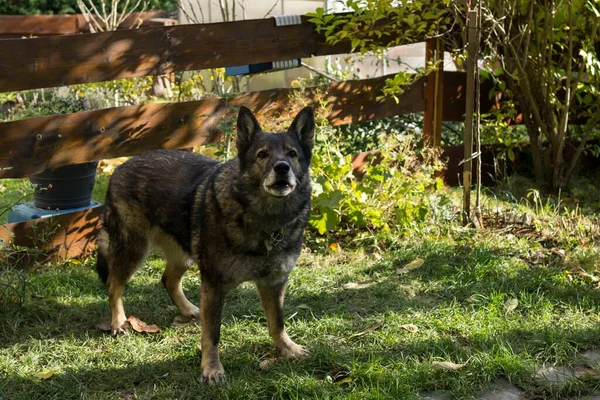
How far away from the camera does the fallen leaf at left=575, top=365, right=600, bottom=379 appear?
403cm

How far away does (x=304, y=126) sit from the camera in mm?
4359

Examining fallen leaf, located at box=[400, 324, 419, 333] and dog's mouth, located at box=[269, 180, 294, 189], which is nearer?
dog's mouth, located at box=[269, 180, 294, 189]

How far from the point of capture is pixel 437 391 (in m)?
3.94

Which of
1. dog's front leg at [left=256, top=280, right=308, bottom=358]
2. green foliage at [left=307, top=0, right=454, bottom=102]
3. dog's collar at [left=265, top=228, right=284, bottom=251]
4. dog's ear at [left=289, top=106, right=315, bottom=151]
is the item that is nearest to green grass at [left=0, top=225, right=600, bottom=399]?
dog's front leg at [left=256, top=280, right=308, bottom=358]

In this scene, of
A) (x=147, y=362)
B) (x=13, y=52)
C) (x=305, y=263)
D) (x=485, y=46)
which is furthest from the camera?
(x=485, y=46)

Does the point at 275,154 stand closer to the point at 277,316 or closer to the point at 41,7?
the point at 277,316

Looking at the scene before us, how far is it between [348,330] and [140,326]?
1377 mm

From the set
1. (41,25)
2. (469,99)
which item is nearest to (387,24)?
(469,99)

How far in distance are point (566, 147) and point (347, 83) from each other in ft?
9.21

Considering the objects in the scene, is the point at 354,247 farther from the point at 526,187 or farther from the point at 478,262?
the point at 526,187

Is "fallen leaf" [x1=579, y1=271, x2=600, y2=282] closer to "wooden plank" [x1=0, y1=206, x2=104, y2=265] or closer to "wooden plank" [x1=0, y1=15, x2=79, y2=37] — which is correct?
"wooden plank" [x1=0, y1=206, x2=104, y2=265]

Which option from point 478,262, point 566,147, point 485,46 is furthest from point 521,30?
point 478,262

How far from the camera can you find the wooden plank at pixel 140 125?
5.67 metres

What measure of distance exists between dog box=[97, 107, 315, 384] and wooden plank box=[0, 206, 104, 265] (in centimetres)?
119
